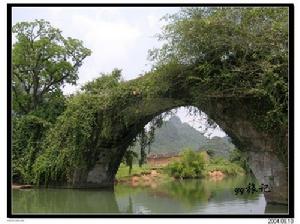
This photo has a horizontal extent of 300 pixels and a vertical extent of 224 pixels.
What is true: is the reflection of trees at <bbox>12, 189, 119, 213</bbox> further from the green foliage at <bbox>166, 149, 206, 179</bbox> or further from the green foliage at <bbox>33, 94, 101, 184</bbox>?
the green foliage at <bbox>166, 149, 206, 179</bbox>

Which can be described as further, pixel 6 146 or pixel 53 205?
pixel 53 205

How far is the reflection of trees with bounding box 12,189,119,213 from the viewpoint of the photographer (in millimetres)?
8836

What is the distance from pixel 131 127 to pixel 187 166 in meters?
7.65

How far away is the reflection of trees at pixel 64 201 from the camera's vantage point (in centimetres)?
884

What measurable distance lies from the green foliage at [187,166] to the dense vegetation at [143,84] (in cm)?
578

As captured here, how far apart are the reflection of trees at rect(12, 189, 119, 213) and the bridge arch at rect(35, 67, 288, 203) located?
2.56 feet

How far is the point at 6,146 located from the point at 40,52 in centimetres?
1225

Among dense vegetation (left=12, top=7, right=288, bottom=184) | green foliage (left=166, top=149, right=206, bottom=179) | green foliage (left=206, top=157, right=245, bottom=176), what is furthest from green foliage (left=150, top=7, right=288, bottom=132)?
green foliage (left=206, top=157, right=245, bottom=176)

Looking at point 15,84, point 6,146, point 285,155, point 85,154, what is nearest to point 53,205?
point 85,154

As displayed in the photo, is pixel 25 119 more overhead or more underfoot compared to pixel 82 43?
more underfoot

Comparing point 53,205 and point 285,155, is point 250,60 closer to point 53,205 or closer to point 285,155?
point 285,155

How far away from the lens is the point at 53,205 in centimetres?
970

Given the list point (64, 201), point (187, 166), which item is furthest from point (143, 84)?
point (187, 166)

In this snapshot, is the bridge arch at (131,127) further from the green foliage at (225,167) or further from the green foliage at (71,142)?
the green foliage at (225,167)
